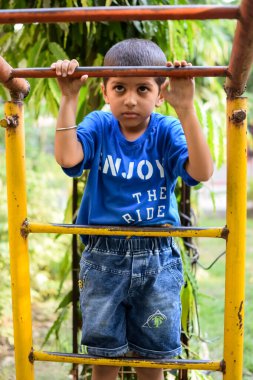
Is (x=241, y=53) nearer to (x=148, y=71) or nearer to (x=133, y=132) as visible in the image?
(x=148, y=71)

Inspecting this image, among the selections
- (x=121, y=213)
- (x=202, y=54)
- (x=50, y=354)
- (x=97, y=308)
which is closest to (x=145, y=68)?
(x=121, y=213)

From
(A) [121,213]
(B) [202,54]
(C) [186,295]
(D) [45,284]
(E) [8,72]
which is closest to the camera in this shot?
(E) [8,72]

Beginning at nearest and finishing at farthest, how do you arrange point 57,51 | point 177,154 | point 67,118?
point 67,118 → point 177,154 → point 57,51

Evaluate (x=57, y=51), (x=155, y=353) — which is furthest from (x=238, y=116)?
(x=57, y=51)

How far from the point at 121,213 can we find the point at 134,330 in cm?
34

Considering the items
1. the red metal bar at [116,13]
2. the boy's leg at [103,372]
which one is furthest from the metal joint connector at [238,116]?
the boy's leg at [103,372]

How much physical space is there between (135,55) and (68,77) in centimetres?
27

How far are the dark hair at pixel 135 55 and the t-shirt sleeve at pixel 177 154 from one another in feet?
0.43

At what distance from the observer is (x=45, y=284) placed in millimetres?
4668

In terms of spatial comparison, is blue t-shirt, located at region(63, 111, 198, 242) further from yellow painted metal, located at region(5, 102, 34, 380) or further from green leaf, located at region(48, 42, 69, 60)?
green leaf, located at region(48, 42, 69, 60)

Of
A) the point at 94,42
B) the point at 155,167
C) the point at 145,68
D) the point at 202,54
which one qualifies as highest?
the point at 202,54

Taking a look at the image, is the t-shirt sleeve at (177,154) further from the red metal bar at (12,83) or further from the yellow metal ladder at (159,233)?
the red metal bar at (12,83)

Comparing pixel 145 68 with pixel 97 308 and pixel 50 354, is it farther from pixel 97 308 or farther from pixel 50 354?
pixel 50 354

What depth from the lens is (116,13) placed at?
1.24 meters
